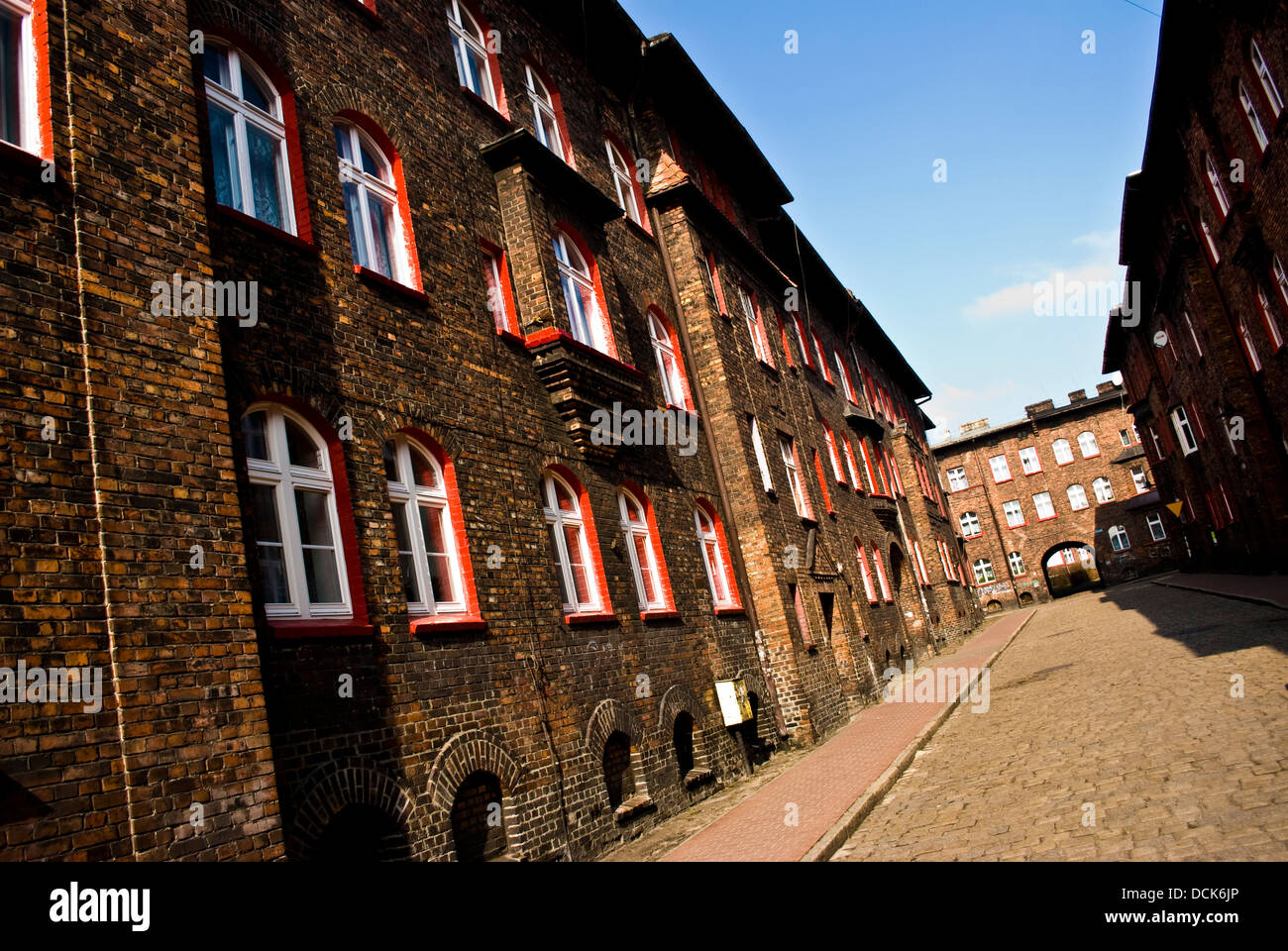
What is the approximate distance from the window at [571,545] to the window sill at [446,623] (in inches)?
70.8

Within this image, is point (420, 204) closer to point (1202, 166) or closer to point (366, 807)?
point (366, 807)

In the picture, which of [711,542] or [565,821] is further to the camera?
[711,542]

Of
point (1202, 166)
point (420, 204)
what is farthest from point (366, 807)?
point (1202, 166)

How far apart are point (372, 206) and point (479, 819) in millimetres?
5997

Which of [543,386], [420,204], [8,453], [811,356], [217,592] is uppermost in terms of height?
[811,356]

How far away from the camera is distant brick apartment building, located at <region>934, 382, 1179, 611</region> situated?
2117 inches

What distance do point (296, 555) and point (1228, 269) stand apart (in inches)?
882

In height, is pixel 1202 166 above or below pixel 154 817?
above

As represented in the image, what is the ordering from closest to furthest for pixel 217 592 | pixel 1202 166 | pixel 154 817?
1. pixel 154 817
2. pixel 217 592
3. pixel 1202 166

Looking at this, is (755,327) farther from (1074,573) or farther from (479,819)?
(1074,573)

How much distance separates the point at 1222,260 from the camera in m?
21.2

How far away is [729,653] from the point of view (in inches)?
533

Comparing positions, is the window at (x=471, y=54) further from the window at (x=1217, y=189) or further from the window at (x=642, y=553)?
the window at (x=1217, y=189)

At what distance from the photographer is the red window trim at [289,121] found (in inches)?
303
